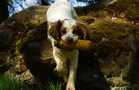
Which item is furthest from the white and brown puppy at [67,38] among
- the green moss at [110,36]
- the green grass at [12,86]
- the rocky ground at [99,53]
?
the green grass at [12,86]

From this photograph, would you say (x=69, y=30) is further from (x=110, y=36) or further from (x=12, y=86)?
(x=12, y=86)

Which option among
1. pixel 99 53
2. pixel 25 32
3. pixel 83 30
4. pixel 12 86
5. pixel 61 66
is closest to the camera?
pixel 83 30

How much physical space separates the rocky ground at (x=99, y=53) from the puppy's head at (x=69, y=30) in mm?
483

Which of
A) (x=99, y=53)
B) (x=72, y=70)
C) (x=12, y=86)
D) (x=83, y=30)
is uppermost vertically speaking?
(x=83, y=30)

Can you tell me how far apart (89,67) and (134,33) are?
1269mm

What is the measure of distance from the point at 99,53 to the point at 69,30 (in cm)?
90

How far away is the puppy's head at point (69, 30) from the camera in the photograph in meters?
3.24

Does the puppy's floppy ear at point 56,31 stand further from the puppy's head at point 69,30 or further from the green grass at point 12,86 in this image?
the green grass at point 12,86

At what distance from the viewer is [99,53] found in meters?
3.86

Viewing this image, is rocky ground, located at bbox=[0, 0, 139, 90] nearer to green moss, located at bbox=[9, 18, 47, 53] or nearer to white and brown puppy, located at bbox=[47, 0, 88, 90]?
green moss, located at bbox=[9, 18, 47, 53]

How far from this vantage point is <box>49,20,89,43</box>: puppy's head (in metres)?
3.24

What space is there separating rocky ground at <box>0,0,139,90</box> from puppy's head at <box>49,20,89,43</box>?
48 cm

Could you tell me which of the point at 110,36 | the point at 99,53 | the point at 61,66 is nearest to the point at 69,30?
the point at 61,66

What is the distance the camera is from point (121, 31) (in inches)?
165
